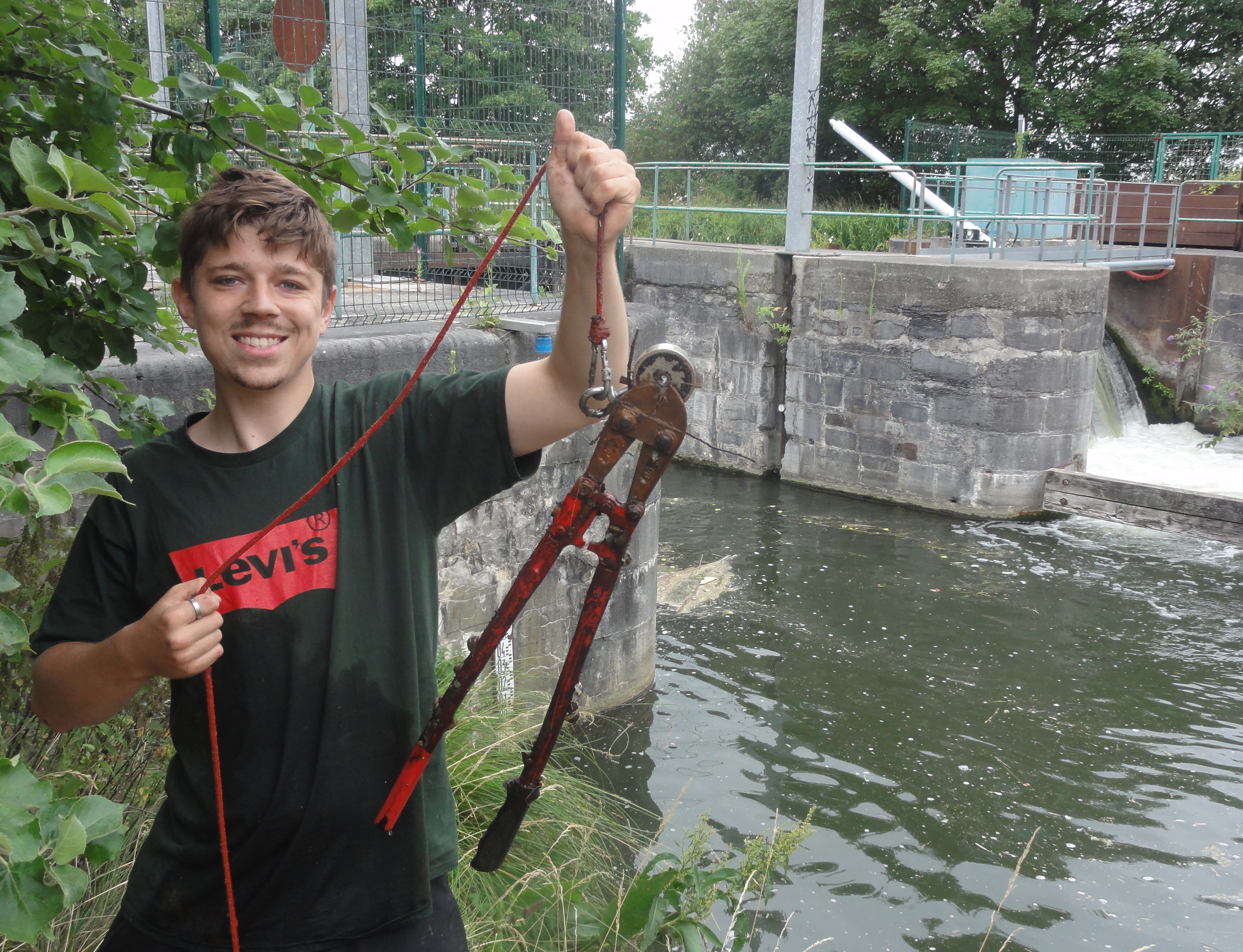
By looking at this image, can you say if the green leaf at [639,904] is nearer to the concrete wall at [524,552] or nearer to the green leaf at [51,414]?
the concrete wall at [524,552]

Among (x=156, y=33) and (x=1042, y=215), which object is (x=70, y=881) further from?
(x=1042, y=215)

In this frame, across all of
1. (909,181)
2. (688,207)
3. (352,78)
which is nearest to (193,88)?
(352,78)

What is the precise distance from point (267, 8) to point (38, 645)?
5251 millimetres

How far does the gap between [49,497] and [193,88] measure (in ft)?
3.65

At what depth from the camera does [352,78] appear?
491cm

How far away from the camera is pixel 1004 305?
896 centimetres

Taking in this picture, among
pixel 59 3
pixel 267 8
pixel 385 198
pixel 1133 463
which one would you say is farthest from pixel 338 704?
pixel 1133 463

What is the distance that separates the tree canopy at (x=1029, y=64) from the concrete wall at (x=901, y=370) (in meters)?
11.8

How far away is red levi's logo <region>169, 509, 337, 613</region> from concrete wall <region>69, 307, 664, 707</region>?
2214mm

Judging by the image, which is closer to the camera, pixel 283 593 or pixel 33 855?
pixel 33 855

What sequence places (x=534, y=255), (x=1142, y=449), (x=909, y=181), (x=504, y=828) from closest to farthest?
(x=504, y=828) < (x=534, y=255) < (x=1142, y=449) < (x=909, y=181)

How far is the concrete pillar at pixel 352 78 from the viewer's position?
4.72m

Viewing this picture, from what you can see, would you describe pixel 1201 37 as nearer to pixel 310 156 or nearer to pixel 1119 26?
pixel 1119 26

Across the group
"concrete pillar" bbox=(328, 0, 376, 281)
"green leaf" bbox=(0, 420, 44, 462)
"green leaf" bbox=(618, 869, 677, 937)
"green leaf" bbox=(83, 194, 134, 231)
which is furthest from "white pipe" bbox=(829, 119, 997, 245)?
"green leaf" bbox=(0, 420, 44, 462)
